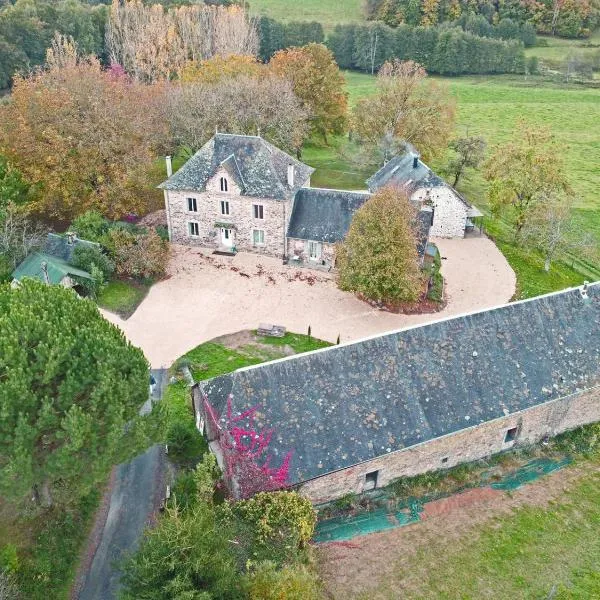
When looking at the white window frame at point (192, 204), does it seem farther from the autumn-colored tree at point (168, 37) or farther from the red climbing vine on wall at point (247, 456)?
the autumn-colored tree at point (168, 37)

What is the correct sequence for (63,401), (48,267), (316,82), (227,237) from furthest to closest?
(316,82), (227,237), (48,267), (63,401)

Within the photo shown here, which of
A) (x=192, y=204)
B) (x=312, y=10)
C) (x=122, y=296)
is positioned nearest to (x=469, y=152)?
→ (x=192, y=204)

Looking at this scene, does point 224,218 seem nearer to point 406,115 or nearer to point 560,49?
point 406,115

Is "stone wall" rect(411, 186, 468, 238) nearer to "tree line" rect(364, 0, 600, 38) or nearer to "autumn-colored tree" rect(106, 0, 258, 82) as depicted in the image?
"autumn-colored tree" rect(106, 0, 258, 82)

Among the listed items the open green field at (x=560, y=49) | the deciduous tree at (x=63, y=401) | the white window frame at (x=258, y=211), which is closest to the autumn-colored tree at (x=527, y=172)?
the white window frame at (x=258, y=211)

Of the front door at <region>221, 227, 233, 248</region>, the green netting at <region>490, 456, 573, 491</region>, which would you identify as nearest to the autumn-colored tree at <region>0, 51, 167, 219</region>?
the front door at <region>221, 227, 233, 248</region>
